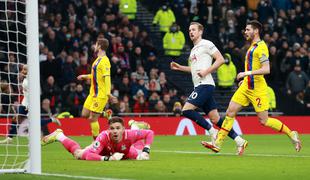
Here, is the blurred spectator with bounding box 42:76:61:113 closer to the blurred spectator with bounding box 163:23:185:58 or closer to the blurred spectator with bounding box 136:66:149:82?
the blurred spectator with bounding box 136:66:149:82

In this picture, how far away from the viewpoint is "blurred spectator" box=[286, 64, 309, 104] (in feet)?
103

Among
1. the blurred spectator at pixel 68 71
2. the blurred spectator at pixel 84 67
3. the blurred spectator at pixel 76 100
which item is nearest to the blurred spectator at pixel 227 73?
the blurred spectator at pixel 84 67

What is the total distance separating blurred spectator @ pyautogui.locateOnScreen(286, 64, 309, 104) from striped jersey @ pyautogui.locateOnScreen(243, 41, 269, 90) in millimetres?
15291

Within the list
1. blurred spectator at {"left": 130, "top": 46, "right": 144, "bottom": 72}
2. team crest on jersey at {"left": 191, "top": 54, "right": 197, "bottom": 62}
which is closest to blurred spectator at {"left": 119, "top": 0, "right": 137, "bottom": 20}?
blurred spectator at {"left": 130, "top": 46, "right": 144, "bottom": 72}

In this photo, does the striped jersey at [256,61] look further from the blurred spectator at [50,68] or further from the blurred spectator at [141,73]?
the blurred spectator at [141,73]

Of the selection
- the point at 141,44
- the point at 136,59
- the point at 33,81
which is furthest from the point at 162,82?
the point at 33,81

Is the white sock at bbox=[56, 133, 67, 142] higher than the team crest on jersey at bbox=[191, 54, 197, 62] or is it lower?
lower

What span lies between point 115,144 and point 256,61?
11.1 ft

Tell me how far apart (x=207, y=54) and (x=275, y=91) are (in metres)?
16.2

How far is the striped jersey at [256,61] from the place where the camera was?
52.4 feet

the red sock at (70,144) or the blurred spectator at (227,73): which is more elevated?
the blurred spectator at (227,73)

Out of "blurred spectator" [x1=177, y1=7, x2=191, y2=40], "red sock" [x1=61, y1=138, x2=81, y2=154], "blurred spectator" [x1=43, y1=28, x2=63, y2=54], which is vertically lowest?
"red sock" [x1=61, y1=138, x2=81, y2=154]

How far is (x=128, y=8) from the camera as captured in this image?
33.5 meters

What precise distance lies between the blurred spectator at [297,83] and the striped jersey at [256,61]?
15.3 m
